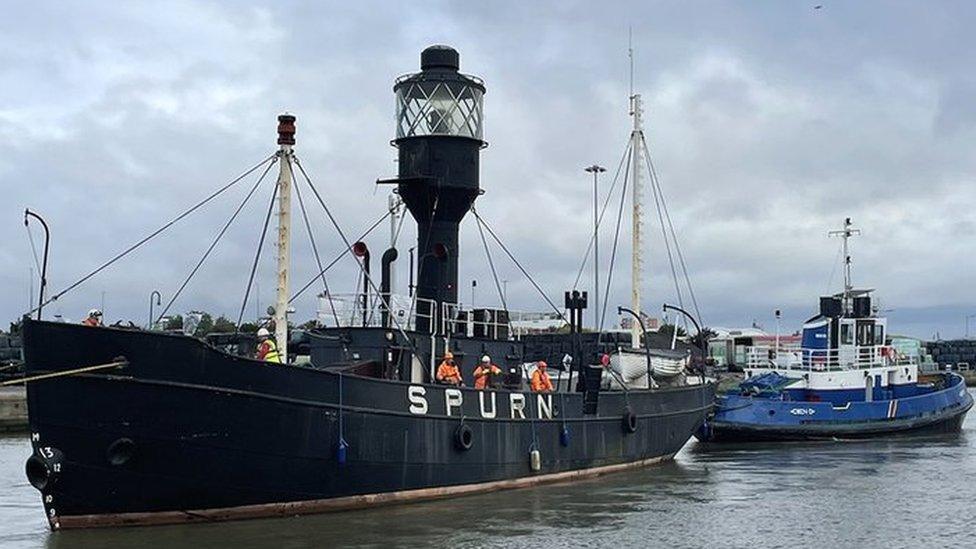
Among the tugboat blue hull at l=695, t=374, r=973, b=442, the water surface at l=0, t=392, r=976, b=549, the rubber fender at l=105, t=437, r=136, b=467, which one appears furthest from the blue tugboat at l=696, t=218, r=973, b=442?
the rubber fender at l=105, t=437, r=136, b=467

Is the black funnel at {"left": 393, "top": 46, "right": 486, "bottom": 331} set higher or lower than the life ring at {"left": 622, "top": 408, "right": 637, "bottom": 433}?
higher

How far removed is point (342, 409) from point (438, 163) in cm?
899

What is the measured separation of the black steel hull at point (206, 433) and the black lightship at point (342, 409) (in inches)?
1.0

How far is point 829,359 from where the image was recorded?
43938mm

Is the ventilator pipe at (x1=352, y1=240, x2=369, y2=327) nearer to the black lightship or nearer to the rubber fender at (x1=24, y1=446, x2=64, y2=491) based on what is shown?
the black lightship

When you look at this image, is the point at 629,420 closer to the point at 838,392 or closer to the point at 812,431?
the point at 812,431

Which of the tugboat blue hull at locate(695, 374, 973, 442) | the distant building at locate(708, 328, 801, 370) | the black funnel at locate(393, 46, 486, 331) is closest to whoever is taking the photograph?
the black funnel at locate(393, 46, 486, 331)

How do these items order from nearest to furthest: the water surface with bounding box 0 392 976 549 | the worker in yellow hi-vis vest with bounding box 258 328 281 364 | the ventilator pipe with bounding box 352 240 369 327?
the water surface with bounding box 0 392 976 549 → the worker in yellow hi-vis vest with bounding box 258 328 281 364 → the ventilator pipe with bounding box 352 240 369 327

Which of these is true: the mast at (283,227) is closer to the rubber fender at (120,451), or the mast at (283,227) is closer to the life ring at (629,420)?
the rubber fender at (120,451)

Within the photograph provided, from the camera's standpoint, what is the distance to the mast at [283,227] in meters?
20.7

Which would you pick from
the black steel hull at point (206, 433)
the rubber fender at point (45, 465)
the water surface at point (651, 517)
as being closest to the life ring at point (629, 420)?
the water surface at point (651, 517)

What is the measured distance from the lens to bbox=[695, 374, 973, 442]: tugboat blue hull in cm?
3950

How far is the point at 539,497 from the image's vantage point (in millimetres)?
23891

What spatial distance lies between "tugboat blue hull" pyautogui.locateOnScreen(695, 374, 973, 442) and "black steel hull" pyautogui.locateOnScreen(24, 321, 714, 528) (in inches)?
776
